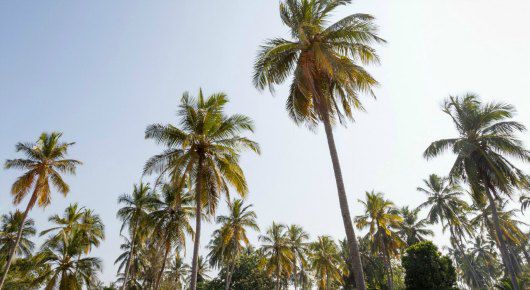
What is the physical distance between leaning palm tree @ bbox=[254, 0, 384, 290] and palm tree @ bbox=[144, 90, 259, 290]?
10.7 feet

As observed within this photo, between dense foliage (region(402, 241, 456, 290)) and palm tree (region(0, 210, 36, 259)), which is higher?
palm tree (region(0, 210, 36, 259))

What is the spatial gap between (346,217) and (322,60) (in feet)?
19.1

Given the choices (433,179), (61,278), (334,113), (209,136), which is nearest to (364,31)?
(334,113)

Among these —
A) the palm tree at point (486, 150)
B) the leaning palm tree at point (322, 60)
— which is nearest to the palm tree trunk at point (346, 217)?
the leaning palm tree at point (322, 60)

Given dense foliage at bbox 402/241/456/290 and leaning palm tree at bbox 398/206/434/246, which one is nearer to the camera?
dense foliage at bbox 402/241/456/290

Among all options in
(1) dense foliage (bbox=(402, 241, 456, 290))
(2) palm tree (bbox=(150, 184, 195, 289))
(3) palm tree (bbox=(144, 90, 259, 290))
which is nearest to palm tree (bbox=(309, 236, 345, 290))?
(1) dense foliage (bbox=(402, 241, 456, 290))

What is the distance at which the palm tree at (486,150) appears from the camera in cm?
2122

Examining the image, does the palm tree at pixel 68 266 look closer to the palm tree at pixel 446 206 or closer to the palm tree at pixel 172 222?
the palm tree at pixel 172 222

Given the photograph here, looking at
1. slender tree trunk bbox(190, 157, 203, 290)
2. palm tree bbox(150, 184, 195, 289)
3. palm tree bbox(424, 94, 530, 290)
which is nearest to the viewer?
slender tree trunk bbox(190, 157, 203, 290)

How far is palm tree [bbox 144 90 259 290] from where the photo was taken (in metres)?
17.0

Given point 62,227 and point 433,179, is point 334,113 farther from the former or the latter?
point 433,179

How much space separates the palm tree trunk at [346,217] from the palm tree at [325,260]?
98.3ft

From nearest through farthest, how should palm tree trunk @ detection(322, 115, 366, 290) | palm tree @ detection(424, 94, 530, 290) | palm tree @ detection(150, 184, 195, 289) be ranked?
palm tree trunk @ detection(322, 115, 366, 290) < palm tree @ detection(424, 94, 530, 290) < palm tree @ detection(150, 184, 195, 289)

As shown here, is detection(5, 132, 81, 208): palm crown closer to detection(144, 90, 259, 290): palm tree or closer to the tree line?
the tree line
